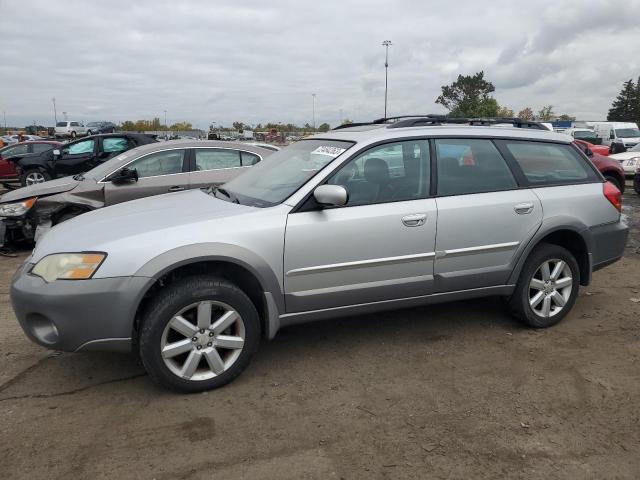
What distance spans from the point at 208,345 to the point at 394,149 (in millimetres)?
1884

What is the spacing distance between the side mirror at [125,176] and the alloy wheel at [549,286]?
4.86m

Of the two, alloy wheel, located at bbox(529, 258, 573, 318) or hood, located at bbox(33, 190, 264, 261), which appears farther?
alloy wheel, located at bbox(529, 258, 573, 318)

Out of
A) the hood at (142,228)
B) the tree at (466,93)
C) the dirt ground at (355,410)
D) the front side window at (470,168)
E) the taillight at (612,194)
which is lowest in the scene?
the dirt ground at (355,410)

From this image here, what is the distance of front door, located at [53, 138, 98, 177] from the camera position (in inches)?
459

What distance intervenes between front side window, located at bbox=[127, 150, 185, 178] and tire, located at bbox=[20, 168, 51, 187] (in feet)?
28.4

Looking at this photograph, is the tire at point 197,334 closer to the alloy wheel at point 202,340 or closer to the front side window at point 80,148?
the alloy wheel at point 202,340

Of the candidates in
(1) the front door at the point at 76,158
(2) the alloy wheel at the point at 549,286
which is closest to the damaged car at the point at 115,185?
(2) the alloy wheel at the point at 549,286

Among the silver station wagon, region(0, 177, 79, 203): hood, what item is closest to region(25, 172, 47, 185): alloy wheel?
region(0, 177, 79, 203): hood

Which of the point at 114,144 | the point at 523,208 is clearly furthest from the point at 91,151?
the point at 523,208

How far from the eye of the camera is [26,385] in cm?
339

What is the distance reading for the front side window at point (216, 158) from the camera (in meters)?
7.17

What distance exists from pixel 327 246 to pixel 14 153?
1489 cm

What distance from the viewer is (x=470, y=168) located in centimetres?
401

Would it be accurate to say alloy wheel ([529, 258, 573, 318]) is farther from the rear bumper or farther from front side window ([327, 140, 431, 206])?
front side window ([327, 140, 431, 206])
